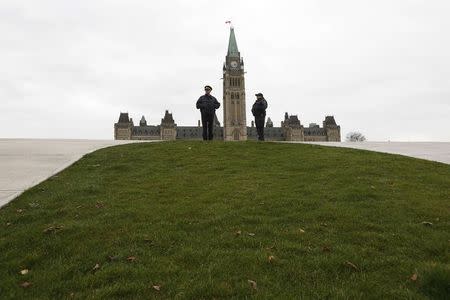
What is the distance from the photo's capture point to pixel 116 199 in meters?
11.1

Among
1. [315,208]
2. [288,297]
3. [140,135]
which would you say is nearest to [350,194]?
[315,208]

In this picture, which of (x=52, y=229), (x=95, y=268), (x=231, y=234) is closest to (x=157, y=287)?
(x=95, y=268)

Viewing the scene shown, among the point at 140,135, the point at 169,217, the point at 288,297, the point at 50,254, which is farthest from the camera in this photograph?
the point at 140,135

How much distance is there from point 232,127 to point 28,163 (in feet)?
453

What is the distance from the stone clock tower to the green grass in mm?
139602

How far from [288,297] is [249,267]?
107 centimetres

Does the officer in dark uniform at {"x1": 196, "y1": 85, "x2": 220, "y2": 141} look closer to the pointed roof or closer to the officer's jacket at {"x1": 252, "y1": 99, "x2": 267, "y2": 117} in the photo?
the officer's jacket at {"x1": 252, "y1": 99, "x2": 267, "y2": 117}

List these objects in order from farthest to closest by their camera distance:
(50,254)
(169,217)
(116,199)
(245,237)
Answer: (116,199) → (169,217) → (245,237) → (50,254)

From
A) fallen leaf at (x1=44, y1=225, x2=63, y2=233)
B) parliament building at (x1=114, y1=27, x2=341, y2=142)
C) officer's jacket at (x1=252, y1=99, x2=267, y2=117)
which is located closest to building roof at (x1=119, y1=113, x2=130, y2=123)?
parliament building at (x1=114, y1=27, x2=341, y2=142)

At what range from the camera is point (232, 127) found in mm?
154750

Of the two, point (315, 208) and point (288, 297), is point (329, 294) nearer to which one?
point (288, 297)

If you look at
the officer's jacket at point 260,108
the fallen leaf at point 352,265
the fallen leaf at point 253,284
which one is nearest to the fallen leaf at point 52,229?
the fallen leaf at point 253,284

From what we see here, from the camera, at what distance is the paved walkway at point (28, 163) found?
42.2ft

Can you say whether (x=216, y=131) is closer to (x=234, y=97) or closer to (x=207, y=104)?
(x=234, y=97)
